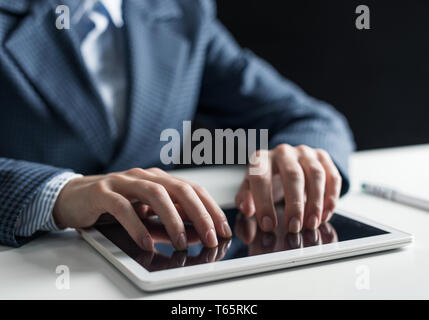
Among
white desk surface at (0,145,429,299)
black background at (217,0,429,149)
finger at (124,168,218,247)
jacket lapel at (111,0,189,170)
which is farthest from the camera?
black background at (217,0,429,149)

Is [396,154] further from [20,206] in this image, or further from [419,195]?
[20,206]

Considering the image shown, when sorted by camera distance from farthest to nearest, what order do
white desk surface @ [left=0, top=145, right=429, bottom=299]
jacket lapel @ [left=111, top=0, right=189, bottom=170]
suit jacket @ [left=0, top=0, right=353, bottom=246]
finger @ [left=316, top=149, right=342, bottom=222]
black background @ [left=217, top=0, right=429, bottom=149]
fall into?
black background @ [left=217, top=0, right=429, bottom=149], jacket lapel @ [left=111, top=0, right=189, bottom=170], suit jacket @ [left=0, top=0, right=353, bottom=246], finger @ [left=316, top=149, right=342, bottom=222], white desk surface @ [left=0, top=145, right=429, bottom=299]

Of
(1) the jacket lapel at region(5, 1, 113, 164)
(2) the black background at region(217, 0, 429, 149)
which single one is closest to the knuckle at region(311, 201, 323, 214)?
(1) the jacket lapel at region(5, 1, 113, 164)

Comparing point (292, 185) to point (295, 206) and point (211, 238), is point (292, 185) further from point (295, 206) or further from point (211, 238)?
point (211, 238)

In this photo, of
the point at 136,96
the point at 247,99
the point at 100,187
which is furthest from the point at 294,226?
the point at 247,99

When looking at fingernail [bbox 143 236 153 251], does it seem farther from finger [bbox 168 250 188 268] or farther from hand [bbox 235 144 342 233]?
hand [bbox 235 144 342 233]

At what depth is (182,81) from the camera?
1.13 meters

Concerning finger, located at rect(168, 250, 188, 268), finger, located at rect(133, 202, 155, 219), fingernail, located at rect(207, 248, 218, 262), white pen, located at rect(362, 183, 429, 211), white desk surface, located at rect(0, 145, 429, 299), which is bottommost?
white pen, located at rect(362, 183, 429, 211)

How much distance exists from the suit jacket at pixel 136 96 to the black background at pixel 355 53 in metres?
0.17

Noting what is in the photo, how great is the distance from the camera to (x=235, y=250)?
526 millimetres

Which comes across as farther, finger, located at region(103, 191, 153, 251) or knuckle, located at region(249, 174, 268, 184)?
knuckle, located at region(249, 174, 268, 184)

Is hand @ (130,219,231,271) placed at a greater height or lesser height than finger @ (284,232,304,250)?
greater

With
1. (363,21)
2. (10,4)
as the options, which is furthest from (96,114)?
(363,21)

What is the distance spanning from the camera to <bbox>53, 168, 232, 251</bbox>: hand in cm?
55
